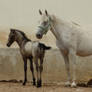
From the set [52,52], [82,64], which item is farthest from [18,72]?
[82,64]

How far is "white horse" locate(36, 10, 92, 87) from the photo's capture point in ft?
26.1

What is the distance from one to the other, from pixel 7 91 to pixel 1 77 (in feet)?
11.5

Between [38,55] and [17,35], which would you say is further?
[17,35]

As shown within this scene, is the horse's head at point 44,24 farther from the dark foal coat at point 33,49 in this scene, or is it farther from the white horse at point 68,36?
the dark foal coat at point 33,49

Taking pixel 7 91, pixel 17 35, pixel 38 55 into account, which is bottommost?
pixel 7 91

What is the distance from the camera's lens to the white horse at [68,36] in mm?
7945

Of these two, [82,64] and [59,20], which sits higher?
[59,20]

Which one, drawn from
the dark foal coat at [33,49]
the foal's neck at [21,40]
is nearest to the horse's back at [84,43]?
the dark foal coat at [33,49]

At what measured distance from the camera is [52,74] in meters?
11.1

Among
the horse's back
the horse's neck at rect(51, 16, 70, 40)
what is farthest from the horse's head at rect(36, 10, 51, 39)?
the horse's back

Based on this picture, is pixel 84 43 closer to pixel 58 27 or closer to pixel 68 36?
pixel 68 36

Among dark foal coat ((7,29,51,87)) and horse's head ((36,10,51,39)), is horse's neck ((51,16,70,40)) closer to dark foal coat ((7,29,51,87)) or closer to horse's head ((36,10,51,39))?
horse's head ((36,10,51,39))

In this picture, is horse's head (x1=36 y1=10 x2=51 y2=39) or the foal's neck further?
the foal's neck

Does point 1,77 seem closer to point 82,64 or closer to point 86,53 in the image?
point 82,64
